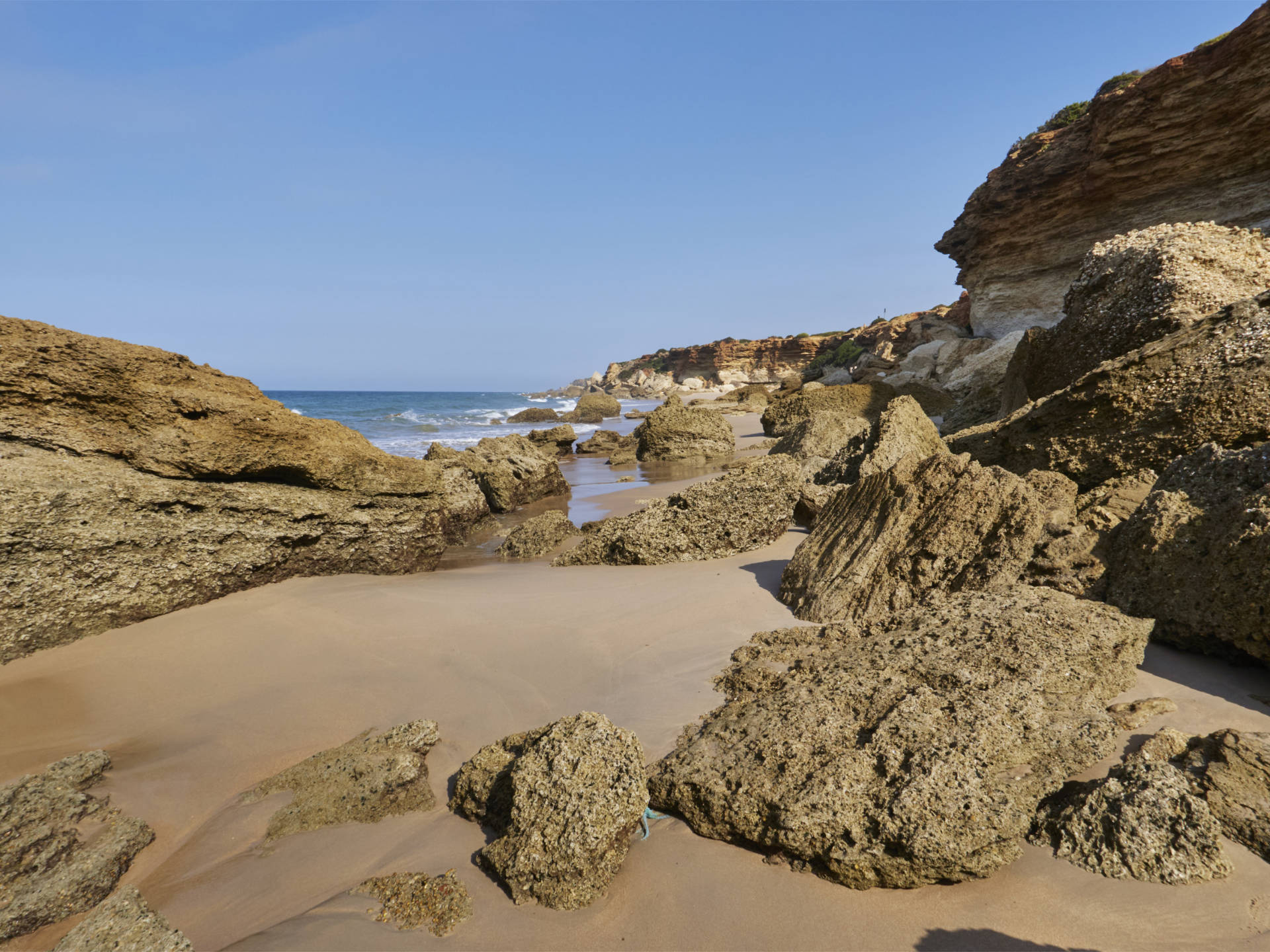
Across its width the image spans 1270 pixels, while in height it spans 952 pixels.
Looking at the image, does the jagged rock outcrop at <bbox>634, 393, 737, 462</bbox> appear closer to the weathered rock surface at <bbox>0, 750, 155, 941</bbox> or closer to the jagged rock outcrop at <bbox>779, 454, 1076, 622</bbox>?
the jagged rock outcrop at <bbox>779, 454, 1076, 622</bbox>

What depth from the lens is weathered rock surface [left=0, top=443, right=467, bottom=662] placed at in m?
3.95

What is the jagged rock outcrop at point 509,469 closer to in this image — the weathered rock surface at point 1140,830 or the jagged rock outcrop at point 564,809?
the jagged rock outcrop at point 564,809

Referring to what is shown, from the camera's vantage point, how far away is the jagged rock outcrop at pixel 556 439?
16016 mm

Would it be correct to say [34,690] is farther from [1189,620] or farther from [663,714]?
[1189,620]

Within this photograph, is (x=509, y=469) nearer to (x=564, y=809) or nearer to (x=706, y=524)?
(x=706, y=524)

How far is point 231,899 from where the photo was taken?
2.28 metres

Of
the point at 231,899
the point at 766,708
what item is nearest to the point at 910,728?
the point at 766,708

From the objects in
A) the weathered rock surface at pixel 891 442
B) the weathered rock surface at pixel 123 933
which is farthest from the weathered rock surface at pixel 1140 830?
the weathered rock surface at pixel 891 442

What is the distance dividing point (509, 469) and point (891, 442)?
5.88 metres

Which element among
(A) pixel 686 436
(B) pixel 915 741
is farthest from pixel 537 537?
(A) pixel 686 436

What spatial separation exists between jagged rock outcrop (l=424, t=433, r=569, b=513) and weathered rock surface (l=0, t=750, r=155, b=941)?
6.96 meters

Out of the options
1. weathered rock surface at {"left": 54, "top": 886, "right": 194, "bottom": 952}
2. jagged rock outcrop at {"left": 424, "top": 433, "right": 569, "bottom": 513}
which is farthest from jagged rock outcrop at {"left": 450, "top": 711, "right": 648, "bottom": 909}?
jagged rock outcrop at {"left": 424, "top": 433, "right": 569, "bottom": 513}

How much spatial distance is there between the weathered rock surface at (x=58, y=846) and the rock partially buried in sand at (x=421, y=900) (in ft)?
3.50

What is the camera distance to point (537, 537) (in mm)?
7020
